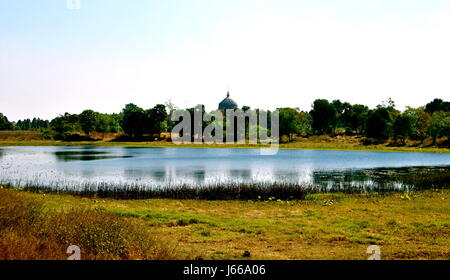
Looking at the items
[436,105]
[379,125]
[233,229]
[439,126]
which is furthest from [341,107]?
[233,229]

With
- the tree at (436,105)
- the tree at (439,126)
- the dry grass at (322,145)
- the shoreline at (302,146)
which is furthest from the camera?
the tree at (436,105)

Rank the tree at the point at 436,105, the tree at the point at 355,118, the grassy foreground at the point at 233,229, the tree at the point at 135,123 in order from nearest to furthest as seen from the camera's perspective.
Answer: the grassy foreground at the point at 233,229, the tree at the point at 355,118, the tree at the point at 135,123, the tree at the point at 436,105

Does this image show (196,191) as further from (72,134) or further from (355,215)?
(72,134)

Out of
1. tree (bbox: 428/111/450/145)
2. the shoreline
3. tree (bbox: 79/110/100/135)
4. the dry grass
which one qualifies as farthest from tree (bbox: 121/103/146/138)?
tree (bbox: 428/111/450/145)

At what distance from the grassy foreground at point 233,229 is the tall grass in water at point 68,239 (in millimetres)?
25

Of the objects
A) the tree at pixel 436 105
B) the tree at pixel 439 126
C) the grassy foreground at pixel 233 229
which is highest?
the tree at pixel 436 105

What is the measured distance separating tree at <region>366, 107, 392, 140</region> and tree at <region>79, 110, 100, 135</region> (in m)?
103

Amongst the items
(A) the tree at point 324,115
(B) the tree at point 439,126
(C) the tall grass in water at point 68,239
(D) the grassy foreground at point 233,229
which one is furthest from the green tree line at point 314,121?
(C) the tall grass in water at point 68,239

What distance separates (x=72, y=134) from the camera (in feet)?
489

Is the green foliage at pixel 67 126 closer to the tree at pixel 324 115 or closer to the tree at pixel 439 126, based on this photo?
the tree at pixel 324 115

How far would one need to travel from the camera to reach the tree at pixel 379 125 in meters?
113

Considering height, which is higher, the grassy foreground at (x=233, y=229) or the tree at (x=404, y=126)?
the tree at (x=404, y=126)

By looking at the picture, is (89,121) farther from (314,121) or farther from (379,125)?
(379,125)
